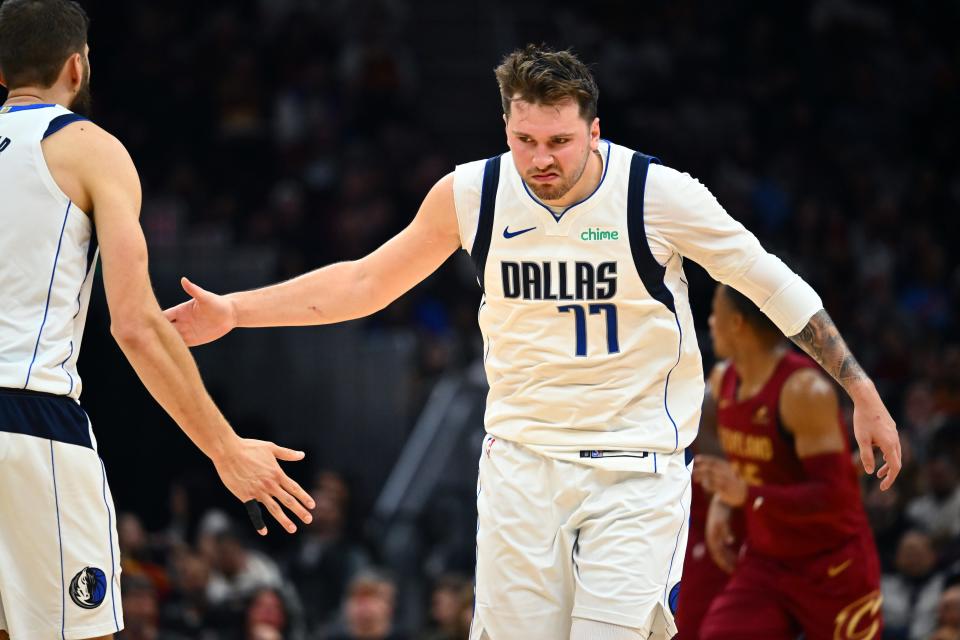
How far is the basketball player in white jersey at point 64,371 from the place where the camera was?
4215mm

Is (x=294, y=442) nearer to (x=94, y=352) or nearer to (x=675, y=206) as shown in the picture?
(x=94, y=352)

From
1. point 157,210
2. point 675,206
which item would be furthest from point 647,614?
point 157,210

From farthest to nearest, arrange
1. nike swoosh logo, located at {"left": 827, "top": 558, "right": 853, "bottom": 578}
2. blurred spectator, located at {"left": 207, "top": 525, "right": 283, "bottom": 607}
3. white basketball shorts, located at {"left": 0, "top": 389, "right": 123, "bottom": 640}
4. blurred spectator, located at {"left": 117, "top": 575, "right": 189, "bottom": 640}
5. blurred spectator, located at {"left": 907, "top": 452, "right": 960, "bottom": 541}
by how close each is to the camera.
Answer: blurred spectator, located at {"left": 907, "top": 452, "right": 960, "bottom": 541}
blurred spectator, located at {"left": 207, "top": 525, "right": 283, "bottom": 607}
blurred spectator, located at {"left": 117, "top": 575, "right": 189, "bottom": 640}
nike swoosh logo, located at {"left": 827, "top": 558, "right": 853, "bottom": 578}
white basketball shorts, located at {"left": 0, "top": 389, "right": 123, "bottom": 640}

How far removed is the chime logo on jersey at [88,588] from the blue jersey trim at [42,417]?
386 millimetres

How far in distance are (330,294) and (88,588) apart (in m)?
1.48

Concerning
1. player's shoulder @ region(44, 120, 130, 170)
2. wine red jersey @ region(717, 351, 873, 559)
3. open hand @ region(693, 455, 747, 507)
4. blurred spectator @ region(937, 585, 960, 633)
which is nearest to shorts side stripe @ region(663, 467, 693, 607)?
open hand @ region(693, 455, 747, 507)

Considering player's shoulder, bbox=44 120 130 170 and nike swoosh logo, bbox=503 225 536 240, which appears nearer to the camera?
→ player's shoulder, bbox=44 120 130 170

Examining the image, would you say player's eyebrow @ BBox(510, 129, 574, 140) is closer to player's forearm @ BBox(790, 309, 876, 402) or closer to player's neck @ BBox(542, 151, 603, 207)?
player's neck @ BBox(542, 151, 603, 207)

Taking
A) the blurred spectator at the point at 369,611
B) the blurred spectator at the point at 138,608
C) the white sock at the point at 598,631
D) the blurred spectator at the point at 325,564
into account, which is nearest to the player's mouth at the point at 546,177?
the white sock at the point at 598,631

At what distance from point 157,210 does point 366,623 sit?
21.1 feet

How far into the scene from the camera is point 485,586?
192 inches

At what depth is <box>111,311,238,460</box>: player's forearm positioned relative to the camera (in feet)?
14.1

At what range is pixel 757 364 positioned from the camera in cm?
666

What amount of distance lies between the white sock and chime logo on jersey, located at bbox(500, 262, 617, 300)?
1.10 meters
